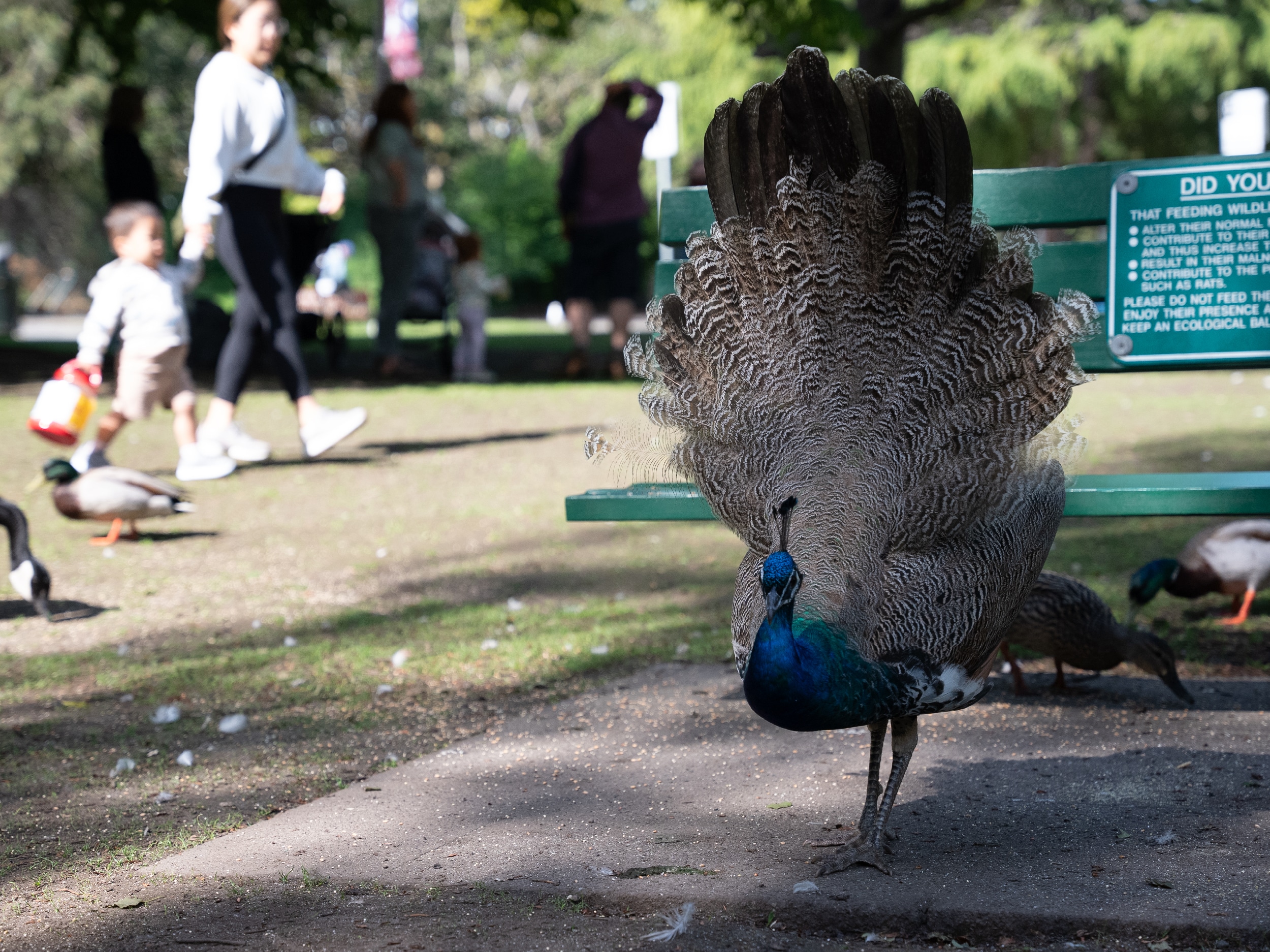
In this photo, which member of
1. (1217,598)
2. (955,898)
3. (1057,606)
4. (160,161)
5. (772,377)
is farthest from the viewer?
(160,161)

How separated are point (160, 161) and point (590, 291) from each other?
1420 inches

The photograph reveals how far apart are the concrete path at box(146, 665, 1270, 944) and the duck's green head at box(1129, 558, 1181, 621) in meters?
0.71

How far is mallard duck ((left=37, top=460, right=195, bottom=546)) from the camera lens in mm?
6645

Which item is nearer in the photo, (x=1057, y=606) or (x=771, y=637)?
(x=771, y=637)

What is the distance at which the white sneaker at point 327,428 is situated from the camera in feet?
26.2

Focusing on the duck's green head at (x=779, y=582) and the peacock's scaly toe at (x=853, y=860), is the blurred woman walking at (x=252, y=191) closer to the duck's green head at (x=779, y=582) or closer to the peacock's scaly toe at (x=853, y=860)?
the peacock's scaly toe at (x=853, y=860)

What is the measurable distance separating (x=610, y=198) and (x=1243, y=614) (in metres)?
9.73

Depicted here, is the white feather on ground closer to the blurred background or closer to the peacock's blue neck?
the peacock's blue neck

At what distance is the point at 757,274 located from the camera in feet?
12.3

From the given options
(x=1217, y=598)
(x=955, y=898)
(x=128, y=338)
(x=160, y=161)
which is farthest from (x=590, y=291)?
(x=160, y=161)

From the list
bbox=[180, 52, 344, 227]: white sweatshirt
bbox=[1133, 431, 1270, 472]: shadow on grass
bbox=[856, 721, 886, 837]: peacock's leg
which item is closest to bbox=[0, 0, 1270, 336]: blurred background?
bbox=[1133, 431, 1270, 472]: shadow on grass

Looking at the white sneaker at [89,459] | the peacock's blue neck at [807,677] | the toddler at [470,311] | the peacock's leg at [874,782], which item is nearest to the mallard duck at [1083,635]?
the peacock's leg at [874,782]

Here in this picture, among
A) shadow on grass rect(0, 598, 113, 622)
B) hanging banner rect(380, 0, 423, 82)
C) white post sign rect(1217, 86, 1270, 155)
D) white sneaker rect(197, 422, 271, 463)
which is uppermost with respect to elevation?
hanging banner rect(380, 0, 423, 82)

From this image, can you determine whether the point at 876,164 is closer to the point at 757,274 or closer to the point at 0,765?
the point at 757,274
